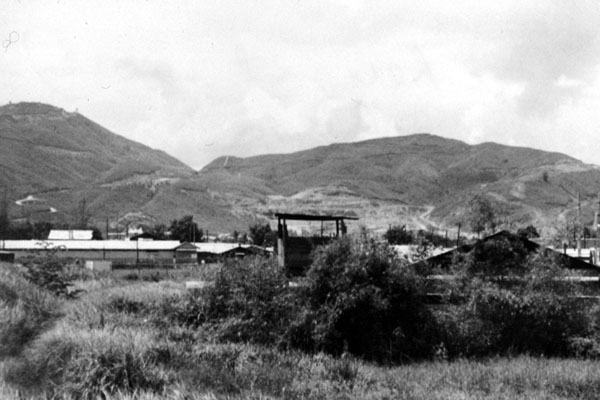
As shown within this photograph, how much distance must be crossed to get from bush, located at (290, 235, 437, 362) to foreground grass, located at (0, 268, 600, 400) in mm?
1349

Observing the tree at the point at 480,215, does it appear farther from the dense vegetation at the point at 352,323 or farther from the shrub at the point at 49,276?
the shrub at the point at 49,276

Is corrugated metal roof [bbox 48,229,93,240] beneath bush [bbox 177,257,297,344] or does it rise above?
above

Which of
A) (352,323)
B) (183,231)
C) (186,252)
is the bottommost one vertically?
(352,323)

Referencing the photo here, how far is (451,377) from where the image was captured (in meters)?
17.7

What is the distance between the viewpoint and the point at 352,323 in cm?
2134

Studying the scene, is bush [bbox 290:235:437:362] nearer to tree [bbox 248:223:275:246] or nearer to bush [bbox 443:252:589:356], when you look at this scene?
bush [bbox 443:252:589:356]

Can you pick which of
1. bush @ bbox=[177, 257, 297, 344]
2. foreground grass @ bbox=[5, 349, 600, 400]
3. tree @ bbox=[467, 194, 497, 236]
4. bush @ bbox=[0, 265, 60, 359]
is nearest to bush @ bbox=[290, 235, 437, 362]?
bush @ bbox=[177, 257, 297, 344]

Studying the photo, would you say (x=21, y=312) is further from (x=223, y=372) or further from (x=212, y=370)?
(x=223, y=372)

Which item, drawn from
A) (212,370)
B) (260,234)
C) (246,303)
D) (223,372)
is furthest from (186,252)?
(223,372)

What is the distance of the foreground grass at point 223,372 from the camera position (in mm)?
14258

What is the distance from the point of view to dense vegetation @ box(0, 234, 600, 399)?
55.3 feet

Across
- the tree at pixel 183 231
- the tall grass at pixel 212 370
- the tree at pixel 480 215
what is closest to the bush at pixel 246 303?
the tall grass at pixel 212 370

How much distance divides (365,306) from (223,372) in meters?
7.03

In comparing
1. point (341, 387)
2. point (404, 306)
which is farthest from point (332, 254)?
point (341, 387)
